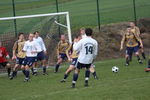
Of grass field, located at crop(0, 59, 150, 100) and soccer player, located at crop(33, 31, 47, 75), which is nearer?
grass field, located at crop(0, 59, 150, 100)

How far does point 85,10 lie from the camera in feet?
132

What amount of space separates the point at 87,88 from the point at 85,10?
2399 centimetres

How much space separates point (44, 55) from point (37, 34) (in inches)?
48.1

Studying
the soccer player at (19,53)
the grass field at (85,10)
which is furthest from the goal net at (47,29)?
the soccer player at (19,53)

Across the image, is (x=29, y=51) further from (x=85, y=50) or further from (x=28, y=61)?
(x=85, y=50)

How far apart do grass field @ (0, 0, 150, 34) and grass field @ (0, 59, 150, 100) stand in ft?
26.7

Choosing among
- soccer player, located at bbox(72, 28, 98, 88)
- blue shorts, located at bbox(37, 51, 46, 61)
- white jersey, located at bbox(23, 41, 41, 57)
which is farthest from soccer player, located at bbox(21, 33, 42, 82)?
soccer player, located at bbox(72, 28, 98, 88)

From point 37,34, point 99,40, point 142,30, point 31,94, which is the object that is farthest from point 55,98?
point 142,30

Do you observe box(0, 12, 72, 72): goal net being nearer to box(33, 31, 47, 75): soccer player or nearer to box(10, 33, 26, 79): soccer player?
box(33, 31, 47, 75): soccer player

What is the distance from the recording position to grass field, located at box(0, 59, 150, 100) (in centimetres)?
1500

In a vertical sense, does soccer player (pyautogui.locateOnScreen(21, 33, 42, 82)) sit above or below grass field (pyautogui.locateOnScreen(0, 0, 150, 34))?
below

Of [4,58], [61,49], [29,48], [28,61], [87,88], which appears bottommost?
[87,88]

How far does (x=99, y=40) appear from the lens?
100ft

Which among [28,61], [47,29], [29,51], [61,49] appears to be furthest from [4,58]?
[47,29]
